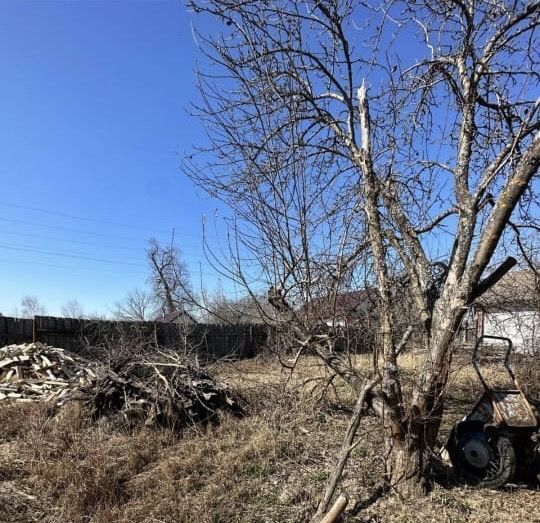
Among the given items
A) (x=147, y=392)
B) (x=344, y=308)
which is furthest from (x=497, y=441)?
(x=147, y=392)

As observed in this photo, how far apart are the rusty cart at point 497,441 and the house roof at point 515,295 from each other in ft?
9.13

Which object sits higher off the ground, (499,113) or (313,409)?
(499,113)

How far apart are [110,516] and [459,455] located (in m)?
3.34

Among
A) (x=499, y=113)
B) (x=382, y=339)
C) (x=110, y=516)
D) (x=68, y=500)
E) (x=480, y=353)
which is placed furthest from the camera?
(x=480, y=353)

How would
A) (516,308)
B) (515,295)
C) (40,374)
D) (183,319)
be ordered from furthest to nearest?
(183,319), (40,374), (516,308), (515,295)

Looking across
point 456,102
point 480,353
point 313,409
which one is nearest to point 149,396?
point 313,409

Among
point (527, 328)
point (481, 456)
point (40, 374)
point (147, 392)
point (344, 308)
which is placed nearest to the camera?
point (481, 456)

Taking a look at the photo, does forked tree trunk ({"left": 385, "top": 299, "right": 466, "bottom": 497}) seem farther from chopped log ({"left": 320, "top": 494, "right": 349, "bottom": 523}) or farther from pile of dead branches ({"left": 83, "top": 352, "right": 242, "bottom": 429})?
pile of dead branches ({"left": 83, "top": 352, "right": 242, "bottom": 429})

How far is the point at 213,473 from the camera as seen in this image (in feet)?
17.6

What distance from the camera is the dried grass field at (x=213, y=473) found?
439 cm

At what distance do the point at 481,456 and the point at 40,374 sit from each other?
8882 millimetres

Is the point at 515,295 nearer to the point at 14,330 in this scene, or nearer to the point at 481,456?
the point at 481,456

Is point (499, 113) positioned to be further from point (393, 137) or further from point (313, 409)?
point (313, 409)

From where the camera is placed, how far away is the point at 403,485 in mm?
4590
